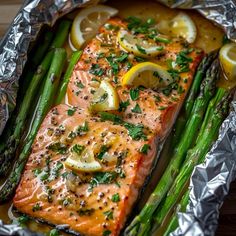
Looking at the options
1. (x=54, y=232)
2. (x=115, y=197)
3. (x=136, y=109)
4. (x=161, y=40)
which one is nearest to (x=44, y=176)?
(x=54, y=232)

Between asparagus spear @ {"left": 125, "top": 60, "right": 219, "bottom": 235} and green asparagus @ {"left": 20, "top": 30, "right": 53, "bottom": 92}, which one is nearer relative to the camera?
asparagus spear @ {"left": 125, "top": 60, "right": 219, "bottom": 235}

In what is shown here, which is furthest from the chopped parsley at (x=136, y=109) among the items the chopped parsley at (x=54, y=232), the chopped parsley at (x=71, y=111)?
the chopped parsley at (x=54, y=232)

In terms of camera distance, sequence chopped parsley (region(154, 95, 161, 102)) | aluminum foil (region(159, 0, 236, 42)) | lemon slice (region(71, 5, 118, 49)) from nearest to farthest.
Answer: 1. chopped parsley (region(154, 95, 161, 102))
2. aluminum foil (region(159, 0, 236, 42))
3. lemon slice (region(71, 5, 118, 49))

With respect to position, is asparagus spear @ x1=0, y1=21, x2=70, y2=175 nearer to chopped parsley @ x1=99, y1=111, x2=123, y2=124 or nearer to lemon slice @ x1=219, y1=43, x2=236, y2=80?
chopped parsley @ x1=99, y1=111, x2=123, y2=124

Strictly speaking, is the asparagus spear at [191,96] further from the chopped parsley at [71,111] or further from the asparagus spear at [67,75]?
the asparagus spear at [67,75]

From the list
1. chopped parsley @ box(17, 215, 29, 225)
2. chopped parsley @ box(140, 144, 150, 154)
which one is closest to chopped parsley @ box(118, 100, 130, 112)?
chopped parsley @ box(140, 144, 150, 154)

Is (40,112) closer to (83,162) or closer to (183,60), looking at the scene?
(83,162)
